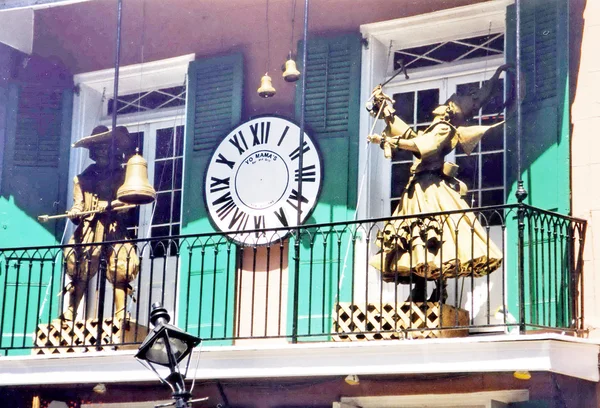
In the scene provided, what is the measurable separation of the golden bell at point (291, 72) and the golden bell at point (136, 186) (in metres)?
1.46

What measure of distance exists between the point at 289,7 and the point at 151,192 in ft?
7.06

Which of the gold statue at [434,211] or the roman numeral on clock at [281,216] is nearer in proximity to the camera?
the gold statue at [434,211]

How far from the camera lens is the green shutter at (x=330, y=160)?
1227 cm

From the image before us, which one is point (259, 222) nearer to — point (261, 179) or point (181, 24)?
point (261, 179)

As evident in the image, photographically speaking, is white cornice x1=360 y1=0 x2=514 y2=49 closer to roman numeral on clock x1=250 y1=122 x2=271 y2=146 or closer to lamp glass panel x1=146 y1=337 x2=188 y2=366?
roman numeral on clock x1=250 y1=122 x2=271 y2=146

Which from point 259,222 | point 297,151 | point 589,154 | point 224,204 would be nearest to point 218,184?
point 224,204

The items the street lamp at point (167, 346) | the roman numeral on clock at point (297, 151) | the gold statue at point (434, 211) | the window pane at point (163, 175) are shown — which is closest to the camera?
the street lamp at point (167, 346)

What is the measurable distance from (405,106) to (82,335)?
343cm

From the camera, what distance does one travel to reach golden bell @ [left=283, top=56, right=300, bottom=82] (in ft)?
41.2

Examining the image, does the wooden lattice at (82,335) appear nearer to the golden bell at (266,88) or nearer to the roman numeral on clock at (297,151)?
the roman numeral on clock at (297,151)

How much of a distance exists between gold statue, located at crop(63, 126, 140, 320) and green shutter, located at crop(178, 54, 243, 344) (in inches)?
21.6

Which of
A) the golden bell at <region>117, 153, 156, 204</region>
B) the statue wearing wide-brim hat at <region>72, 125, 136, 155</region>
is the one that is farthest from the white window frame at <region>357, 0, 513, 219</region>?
the statue wearing wide-brim hat at <region>72, 125, 136, 155</region>

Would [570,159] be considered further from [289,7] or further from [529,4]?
[289,7]

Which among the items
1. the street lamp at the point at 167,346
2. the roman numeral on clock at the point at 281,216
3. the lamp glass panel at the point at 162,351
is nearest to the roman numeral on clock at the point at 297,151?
the roman numeral on clock at the point at 281,216
